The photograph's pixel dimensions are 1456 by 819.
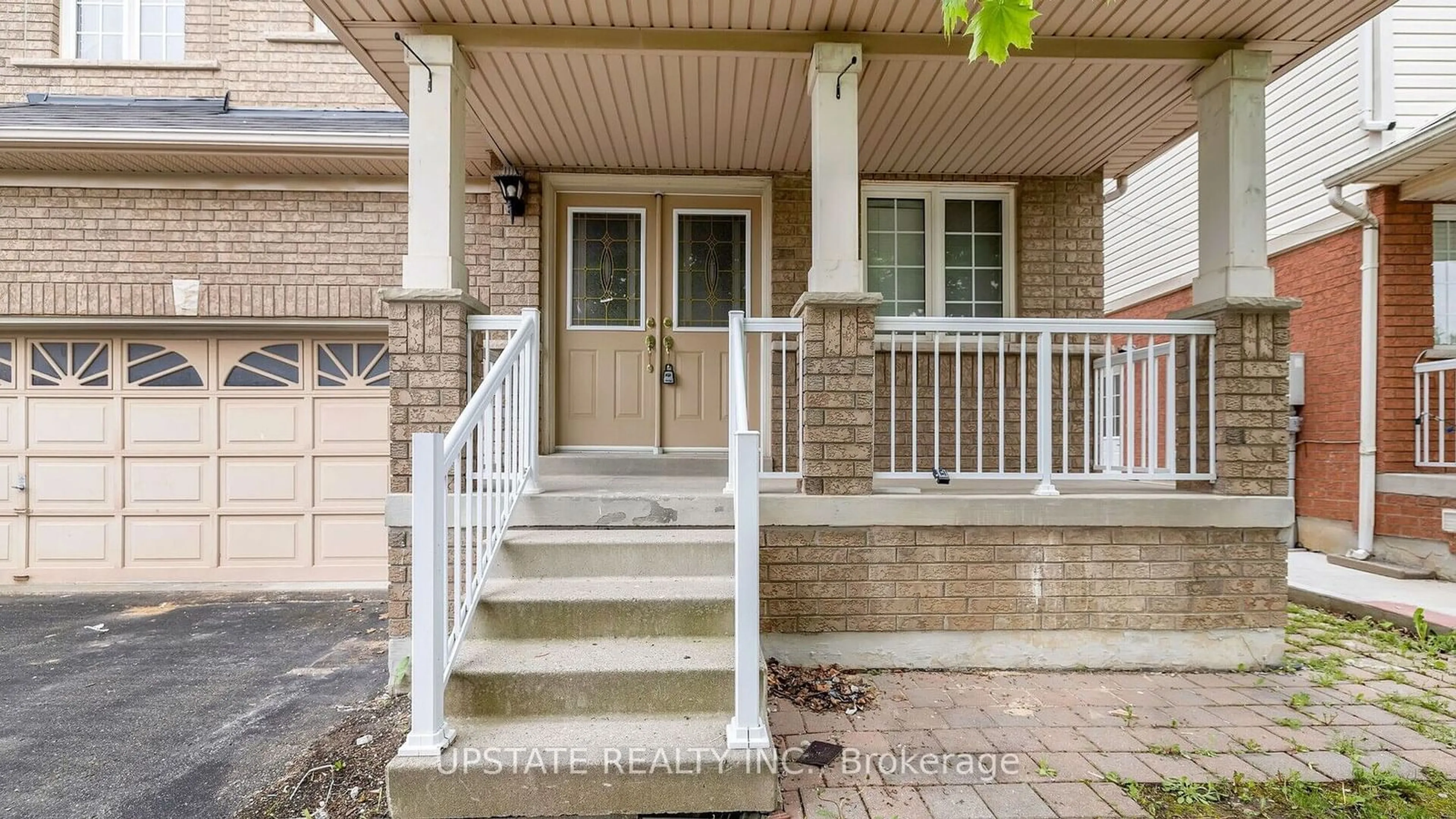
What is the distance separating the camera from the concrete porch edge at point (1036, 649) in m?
3.23

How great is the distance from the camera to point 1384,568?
4941 mm

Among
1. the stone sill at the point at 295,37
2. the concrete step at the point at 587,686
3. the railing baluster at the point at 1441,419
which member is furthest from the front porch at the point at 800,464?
the railing baluster at the point at 1441,419

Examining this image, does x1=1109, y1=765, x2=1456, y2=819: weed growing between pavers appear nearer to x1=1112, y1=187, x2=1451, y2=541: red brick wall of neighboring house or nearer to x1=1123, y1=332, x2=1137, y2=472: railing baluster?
x1=1123, y1=332, x2=1137, y2=472: railing baluster

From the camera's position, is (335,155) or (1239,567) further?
(335,155)

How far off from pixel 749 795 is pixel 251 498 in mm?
4874

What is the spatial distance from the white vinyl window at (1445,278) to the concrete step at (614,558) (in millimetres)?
6020

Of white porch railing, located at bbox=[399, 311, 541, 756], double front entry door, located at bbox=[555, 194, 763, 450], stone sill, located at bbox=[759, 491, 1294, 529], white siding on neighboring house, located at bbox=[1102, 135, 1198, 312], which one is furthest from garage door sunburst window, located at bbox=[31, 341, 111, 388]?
white siding on neighboring house, located at bbox=[1102, 135, 1198, 312]

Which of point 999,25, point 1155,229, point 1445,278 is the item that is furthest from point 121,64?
point 1445,278

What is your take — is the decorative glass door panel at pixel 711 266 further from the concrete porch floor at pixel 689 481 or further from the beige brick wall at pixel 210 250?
the beige brick wall at pixel 210 250

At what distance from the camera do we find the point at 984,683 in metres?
3.14

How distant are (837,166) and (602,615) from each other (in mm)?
2324

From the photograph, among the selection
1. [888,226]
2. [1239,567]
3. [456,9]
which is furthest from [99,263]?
[1239,567]

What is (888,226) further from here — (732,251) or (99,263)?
(99,263)

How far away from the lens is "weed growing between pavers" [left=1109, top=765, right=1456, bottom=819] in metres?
2.13
